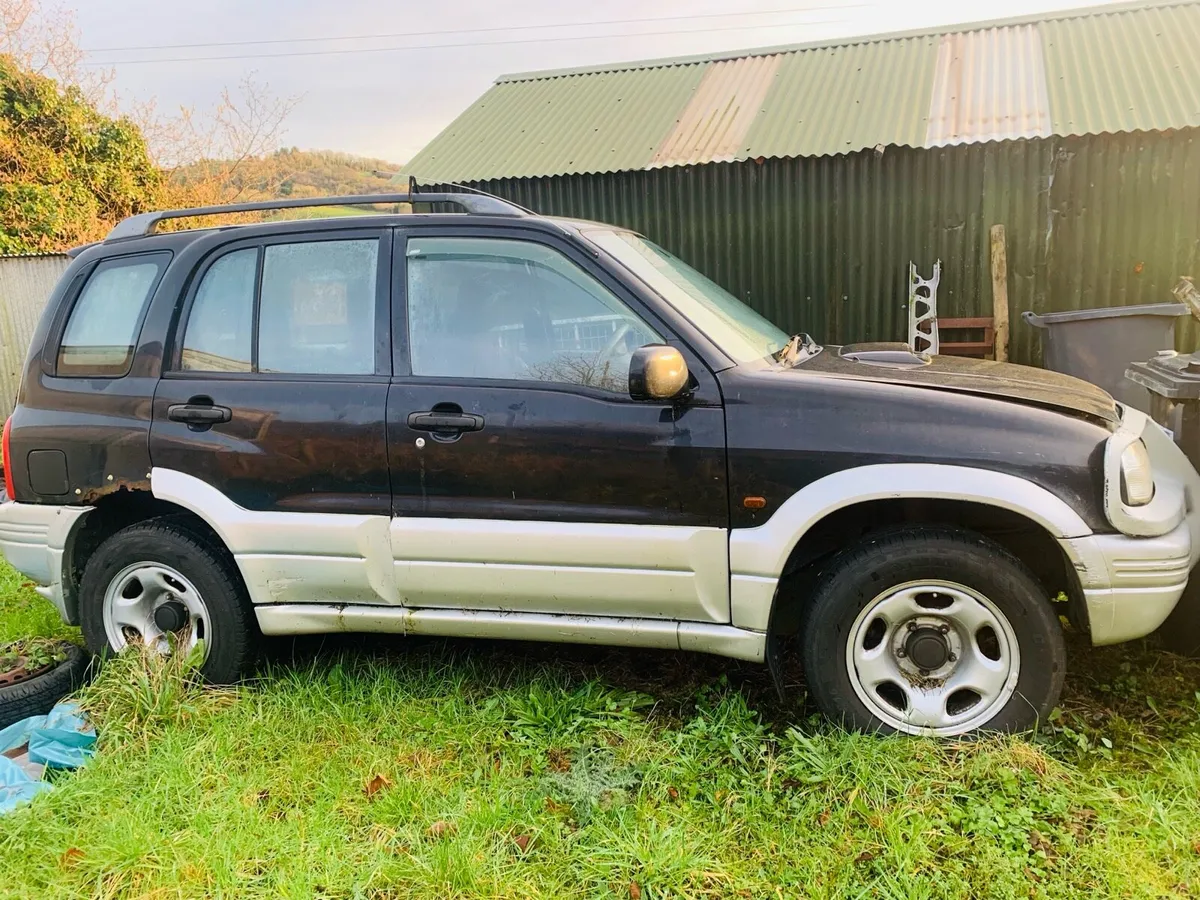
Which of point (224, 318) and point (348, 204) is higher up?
point (348, 204)

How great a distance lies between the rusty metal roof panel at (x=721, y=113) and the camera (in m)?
8.33

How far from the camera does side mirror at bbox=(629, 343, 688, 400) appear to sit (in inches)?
102

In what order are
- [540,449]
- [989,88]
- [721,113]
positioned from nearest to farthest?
[540,449] < [989,88] < [721,113]

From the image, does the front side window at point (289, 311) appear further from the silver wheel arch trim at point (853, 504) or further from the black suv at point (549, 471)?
the silver wheel arch trim at point (853, 504)

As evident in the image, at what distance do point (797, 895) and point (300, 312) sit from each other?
2667 mm

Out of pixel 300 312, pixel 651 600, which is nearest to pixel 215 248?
pixel 300 312

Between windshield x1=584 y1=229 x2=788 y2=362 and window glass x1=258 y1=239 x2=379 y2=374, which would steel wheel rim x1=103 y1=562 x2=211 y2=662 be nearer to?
window glass x1=258 y1=239 x2=379 y2=374

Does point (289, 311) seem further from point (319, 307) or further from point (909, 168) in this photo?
point (909, 168)

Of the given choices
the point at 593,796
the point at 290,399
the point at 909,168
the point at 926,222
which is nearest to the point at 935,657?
the point at 593,796

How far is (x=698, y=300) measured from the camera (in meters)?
3.17

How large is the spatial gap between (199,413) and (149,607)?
931 mm

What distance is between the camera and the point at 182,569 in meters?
3.29

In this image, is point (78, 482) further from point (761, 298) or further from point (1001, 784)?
point (761, 298)

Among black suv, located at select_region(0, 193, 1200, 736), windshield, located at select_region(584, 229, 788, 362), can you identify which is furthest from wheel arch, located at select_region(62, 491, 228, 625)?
windshield, located at select_region(584, 229, 788, 362)
